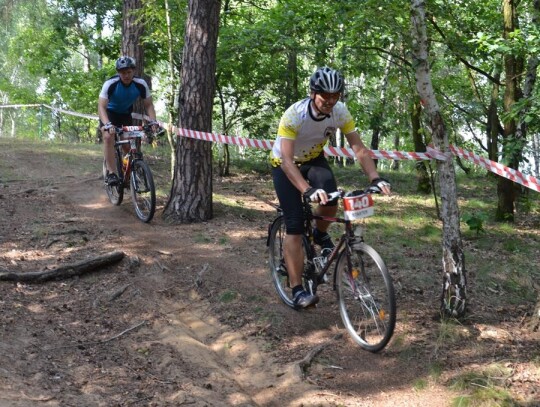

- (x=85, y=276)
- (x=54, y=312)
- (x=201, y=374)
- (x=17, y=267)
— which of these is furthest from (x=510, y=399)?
(x=17, y=267)

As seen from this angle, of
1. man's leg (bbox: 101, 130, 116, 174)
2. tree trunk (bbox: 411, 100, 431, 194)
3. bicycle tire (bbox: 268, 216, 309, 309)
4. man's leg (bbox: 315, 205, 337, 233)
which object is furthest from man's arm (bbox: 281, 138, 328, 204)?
tree trunk (bbox: 411, 100, 431, 194)

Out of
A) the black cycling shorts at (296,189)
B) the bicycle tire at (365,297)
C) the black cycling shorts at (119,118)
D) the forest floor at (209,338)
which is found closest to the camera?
the forest floor at (209,338)

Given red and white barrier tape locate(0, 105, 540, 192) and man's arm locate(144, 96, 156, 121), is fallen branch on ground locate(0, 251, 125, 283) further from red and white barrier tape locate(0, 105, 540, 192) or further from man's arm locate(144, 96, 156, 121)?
man's arm locate(144, 96, 156, 121)

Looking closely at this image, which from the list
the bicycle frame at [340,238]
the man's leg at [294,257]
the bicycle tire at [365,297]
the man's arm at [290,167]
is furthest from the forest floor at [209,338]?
the man's arm at [290,167]

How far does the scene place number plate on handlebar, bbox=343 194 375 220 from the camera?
14.6 feet

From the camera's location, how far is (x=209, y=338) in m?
5.04

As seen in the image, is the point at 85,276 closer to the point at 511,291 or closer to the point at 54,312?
the point at 54,312

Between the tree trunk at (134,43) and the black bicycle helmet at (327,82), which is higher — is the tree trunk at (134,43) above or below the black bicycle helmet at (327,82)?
above

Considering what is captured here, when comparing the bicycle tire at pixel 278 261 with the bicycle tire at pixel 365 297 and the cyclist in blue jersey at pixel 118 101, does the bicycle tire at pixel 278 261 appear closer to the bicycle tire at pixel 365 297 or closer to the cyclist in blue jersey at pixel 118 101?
the bicycle tire at pixel 365 297

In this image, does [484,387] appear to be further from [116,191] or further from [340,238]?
[116,191]

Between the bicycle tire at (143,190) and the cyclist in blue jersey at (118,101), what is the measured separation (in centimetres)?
43

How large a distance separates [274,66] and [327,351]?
9.04 metres

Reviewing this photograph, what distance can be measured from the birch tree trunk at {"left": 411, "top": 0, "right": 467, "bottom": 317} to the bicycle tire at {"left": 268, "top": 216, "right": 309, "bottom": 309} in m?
1.31

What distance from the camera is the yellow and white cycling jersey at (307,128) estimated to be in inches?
188
